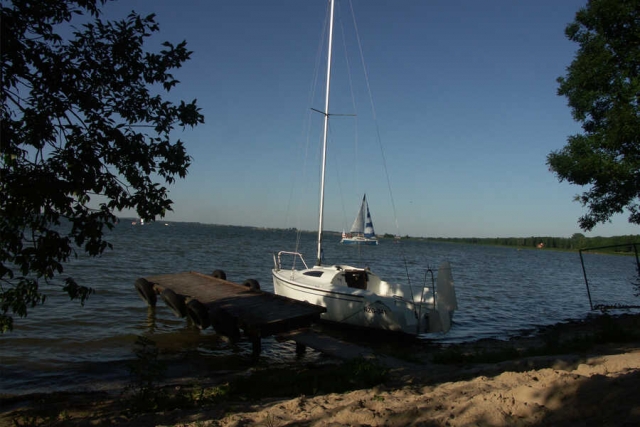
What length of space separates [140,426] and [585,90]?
1620cm

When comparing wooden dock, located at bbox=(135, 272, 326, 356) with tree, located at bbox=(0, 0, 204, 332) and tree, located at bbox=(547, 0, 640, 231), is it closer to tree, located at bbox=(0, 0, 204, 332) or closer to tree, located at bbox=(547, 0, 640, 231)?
tree, located at bbox=(0, 0, 204, 332)

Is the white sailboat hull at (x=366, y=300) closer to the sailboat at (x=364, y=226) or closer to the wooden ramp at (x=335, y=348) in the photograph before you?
the wooden ramp at (x=335, y=348)

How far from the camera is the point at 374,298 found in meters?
13.1

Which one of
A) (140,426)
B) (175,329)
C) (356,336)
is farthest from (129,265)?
(140,426)

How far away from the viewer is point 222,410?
5.92 metres

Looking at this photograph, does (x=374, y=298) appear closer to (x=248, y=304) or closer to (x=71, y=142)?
(x=248, y=304)

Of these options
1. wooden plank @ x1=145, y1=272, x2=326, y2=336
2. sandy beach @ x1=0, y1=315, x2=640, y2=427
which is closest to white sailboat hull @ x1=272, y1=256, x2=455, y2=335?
wooden plank @ x1=145, y1=272, x2=326, y2=336

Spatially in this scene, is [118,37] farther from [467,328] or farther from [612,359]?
[467,328]

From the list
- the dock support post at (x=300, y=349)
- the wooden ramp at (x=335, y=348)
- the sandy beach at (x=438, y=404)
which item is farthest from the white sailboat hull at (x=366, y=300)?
the sandy beach at (x=438, y=404)

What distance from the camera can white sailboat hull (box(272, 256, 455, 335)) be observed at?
12.5 meters

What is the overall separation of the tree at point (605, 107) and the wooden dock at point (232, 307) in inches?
402

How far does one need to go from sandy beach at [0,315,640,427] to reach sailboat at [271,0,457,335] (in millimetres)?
4371

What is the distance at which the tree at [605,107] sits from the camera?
1266cm

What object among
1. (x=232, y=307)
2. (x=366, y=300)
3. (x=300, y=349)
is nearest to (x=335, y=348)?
(x=300, y=349)
